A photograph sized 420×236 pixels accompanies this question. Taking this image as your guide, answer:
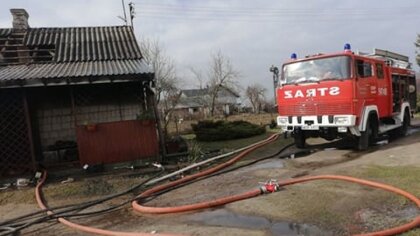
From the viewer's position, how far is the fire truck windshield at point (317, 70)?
11.0 metres

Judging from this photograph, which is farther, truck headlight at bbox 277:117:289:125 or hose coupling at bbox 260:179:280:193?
truck headlight at bbox 277:117:289:125

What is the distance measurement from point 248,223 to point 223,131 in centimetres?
1287

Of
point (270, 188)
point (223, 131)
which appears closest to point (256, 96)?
point (223, 131)

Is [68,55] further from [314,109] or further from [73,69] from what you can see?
[314,109]

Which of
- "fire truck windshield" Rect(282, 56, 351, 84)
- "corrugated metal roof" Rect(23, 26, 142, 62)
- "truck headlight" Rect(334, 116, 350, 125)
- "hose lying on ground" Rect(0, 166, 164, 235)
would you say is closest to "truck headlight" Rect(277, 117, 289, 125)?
"fire truck windshield" Rect(282, 56, 351, 84)

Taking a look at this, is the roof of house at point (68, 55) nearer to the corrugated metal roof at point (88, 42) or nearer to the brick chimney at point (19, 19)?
the corrugated metal roof at point (88, 42)

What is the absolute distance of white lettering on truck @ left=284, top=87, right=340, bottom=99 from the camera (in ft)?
36.2

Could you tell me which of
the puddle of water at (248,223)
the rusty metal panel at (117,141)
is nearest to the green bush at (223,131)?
the rusty metal panel at (117,141)

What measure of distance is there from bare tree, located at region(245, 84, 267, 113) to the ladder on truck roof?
37.7m

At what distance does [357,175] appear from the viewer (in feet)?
27.2

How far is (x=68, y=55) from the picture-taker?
1409 cm

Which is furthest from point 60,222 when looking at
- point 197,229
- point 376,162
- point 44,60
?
point 44,60

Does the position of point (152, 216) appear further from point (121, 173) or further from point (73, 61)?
point (73, 61)

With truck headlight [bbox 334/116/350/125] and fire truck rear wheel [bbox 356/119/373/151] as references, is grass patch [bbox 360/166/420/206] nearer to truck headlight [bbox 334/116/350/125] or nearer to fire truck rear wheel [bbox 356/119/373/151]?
truck headlight [bbox 334/116/350/125]
